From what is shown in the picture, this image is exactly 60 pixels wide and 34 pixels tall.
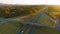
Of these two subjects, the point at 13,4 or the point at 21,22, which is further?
the point at 13,4

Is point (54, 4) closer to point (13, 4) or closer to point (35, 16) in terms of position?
point (35, 16)

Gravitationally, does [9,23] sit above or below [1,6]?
below

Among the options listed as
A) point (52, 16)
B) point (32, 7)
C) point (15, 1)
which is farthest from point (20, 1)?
point (52, 16)

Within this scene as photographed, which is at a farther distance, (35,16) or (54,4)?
(54,4)

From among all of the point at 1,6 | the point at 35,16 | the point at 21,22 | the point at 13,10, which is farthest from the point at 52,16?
the point at 1,6

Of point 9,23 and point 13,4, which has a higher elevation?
point 13,4

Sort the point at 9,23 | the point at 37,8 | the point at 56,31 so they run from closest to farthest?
1. the point at 56,31
2. the point at 9,23
3. the point at 37,8

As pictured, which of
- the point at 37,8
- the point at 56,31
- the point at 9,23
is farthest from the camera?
the point at 37,8

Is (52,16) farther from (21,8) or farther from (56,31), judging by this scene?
(21,8)
